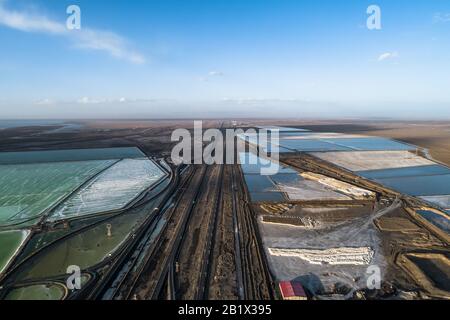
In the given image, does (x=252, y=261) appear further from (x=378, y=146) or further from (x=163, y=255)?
(x=378, y=146)

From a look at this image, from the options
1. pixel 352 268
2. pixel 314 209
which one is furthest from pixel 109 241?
pixel 314 209

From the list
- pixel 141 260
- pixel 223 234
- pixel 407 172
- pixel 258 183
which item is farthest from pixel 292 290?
pixel 407 172

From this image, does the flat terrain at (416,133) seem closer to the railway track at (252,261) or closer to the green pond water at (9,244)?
the railway track at (252,261)

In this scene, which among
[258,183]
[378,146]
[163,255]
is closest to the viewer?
[163,255]

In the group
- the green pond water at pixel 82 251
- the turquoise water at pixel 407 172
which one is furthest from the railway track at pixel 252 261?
the turquoise water at pixel 407 172

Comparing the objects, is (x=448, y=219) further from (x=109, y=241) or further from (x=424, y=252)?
(x=109, y=241)

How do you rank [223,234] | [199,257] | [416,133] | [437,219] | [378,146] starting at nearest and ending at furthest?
1. [199,257]
2. [223,234]
3. [437,219]
4. [378,146]
5. [416,133]

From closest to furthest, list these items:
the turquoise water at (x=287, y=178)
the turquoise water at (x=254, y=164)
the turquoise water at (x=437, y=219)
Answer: the turquoise water at (x=437, y=219)
the turquoise water at (x=287, y=178)
the turquoise water at (x=254, y=164)

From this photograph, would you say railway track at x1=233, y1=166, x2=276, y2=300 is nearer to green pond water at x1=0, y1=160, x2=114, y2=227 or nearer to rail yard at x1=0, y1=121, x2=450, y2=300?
rail yard at x1=0, y1=121, x2=450, y2=300

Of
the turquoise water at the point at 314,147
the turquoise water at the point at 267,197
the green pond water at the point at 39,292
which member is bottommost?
the green pond water at the point at 39,292
